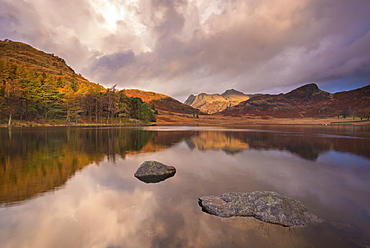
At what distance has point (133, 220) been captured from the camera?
5867mm

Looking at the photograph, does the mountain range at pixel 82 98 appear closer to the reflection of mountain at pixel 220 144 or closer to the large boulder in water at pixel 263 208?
the reflection of mountain at pixel 220 144

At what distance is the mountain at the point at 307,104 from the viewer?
127m

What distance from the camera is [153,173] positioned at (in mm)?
10961

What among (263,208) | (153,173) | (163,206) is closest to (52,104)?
(153,173)

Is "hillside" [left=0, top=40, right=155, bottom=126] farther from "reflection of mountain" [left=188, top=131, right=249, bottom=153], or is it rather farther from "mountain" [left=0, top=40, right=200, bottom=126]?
"reflection of mountain" [left=188, top=131, right=249, bottom=153]

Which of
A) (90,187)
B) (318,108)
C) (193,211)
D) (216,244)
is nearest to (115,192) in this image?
(90,187)

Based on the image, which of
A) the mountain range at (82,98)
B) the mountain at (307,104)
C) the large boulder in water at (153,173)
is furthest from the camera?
the mountain at (307,104)

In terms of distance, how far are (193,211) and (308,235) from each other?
3453 millimetres

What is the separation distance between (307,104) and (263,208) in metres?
186

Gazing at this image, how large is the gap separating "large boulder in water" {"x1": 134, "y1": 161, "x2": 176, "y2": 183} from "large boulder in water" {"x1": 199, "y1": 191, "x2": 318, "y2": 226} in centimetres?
411

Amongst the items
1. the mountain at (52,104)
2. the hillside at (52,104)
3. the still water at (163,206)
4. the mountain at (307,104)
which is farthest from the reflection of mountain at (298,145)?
the mountain at (307,104)

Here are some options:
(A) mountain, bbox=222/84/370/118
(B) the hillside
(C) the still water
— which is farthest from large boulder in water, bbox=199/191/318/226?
(A) mountain, bbox=222/84/370/118

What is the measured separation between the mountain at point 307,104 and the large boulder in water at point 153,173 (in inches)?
5397

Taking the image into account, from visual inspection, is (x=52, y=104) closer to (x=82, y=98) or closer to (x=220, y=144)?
(x=82, y=98)
